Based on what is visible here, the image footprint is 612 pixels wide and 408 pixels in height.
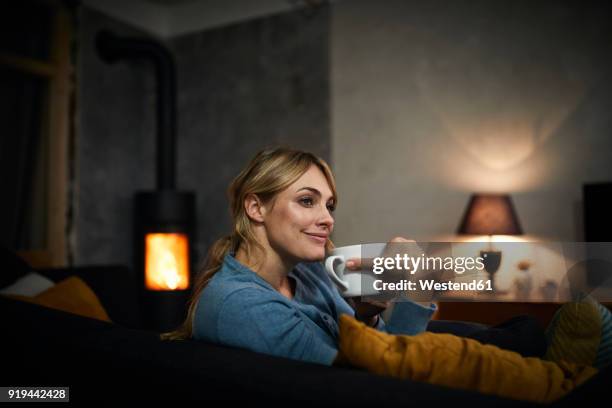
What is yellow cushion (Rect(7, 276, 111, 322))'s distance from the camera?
1930 millimetres

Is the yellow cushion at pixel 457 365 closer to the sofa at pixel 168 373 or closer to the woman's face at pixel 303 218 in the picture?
the sofa at pixel 168 373

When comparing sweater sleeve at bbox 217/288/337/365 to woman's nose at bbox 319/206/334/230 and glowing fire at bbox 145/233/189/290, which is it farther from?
glowing fire at bbox 145/233/189/290

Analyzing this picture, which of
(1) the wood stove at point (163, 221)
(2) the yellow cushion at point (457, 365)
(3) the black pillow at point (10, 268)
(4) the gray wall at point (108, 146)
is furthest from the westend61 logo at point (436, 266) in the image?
(4) the gray wall at point (108, 146)

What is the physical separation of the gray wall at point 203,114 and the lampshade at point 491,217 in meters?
1.24

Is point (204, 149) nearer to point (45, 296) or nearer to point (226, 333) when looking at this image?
point (45, 296)

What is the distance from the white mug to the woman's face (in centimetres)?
29

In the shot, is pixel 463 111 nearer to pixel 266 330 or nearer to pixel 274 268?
pixel 274 268

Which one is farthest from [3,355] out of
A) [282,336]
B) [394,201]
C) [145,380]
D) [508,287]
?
[394,201]

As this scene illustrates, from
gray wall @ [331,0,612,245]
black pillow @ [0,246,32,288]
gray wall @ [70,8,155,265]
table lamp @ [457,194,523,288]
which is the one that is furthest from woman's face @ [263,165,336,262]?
gray wall @ [70,8,155,265]

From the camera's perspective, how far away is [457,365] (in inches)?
31.3

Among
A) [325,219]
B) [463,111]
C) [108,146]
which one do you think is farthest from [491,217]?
[108,146]

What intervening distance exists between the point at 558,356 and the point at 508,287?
0.16 meters

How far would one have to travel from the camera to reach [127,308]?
2398 millimetres

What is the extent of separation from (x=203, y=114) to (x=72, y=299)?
279 centimetres
